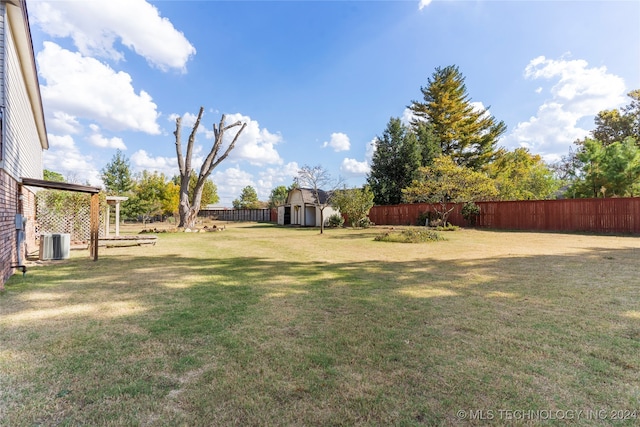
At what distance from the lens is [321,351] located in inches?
105

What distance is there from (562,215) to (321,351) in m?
19.5

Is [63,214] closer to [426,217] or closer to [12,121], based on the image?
[12,121]

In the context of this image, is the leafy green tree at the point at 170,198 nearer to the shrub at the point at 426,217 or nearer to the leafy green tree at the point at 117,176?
the leafy green tree at the point at 117,176

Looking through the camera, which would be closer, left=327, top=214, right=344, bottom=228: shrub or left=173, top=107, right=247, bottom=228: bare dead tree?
left=173, top=107, right=247, bottom=228: bare dead tree

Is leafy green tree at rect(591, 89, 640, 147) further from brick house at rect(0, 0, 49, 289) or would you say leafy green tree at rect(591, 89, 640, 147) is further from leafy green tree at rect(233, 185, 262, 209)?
leafy green tree at rect(233, 185, 262, 209)

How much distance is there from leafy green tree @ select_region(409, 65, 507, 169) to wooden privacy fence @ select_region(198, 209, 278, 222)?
20324mm

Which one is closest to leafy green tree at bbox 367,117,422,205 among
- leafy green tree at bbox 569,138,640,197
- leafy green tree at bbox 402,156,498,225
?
leafy green tree at bbox 402,156,498,225

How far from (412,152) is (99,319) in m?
26.3

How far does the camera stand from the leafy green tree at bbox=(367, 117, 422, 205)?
26688 mm

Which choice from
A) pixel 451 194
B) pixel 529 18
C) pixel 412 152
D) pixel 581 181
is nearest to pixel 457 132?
pixel 412 152

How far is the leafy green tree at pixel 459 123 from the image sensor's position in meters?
30.0

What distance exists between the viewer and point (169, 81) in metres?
16.4

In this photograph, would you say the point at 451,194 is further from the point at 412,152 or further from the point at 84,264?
the point at 84,264

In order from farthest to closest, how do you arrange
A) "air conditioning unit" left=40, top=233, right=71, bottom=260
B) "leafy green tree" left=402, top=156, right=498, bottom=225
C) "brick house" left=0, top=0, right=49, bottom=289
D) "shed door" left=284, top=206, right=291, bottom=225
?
1. "shed door" left=284, top=206, right=291, bottom=225
2. "leafy green tree" left=402, top=156, right=498, bottom=225
3. "air conditioning unit" left=40, top=233, right=71, bottom=260
4. "brick house" left=0, top=0, right=49, bottom=289
